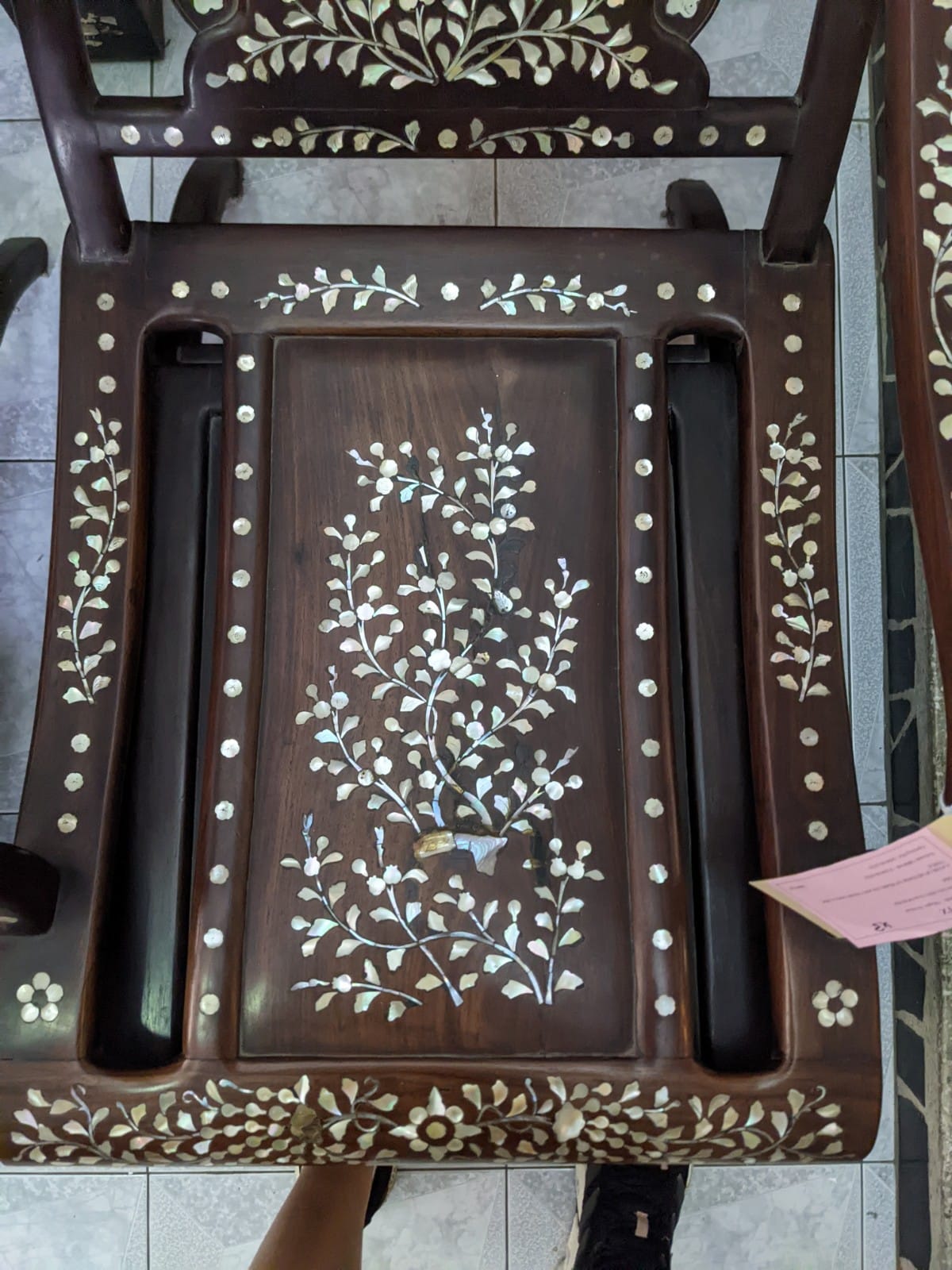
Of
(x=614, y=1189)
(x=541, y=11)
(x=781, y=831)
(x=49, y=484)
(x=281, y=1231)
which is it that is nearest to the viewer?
(x=541, y=11)

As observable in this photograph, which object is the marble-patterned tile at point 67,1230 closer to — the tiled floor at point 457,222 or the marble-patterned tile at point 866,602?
the tiled floor at point 457,222

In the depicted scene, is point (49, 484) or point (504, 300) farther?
point (49, 484)

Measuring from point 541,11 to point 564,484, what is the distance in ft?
1.16

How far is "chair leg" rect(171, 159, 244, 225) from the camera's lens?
120 centimetres

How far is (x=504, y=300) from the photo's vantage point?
0.89 m

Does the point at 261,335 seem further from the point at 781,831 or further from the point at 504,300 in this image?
the point at 781,831

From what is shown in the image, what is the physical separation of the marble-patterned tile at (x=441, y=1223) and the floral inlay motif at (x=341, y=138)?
1.27 metres

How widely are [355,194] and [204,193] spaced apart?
235 millimetres

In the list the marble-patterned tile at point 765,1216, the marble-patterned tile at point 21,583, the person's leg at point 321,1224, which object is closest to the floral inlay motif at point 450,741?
the person's leg at point 321,1224

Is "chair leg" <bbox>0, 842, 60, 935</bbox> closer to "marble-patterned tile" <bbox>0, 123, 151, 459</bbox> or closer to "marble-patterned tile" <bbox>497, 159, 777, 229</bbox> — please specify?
"marble-patterned tile" <bbox>0, 123, 151, 459</bbox>

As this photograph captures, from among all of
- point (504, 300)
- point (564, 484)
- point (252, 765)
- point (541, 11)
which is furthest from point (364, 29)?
point (252, 765)

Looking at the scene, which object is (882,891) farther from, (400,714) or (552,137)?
(552,137)

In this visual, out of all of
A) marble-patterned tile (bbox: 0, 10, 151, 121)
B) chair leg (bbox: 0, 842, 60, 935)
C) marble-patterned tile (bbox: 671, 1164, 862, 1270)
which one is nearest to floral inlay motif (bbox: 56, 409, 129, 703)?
chair leg (bbox: 0, 842, 60, 935)

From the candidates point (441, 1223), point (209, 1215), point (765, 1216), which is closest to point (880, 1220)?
point (765, 1216)
